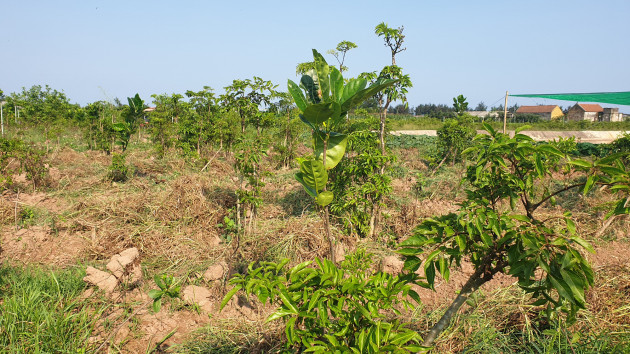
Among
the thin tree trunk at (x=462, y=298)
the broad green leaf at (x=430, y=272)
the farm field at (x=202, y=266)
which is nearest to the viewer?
the broad green leaf at (x=430, y=272)

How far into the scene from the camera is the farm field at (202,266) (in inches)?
105

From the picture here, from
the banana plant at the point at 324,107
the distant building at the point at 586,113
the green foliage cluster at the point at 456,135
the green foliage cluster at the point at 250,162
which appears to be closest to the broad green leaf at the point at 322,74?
the banana plant at the point at 324,107

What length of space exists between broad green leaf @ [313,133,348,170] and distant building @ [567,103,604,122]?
46750mm

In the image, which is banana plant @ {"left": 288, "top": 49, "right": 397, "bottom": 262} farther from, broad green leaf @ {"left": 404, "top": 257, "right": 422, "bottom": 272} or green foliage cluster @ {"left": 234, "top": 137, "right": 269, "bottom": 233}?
green foliage cluster @ {"left": 234, "top": 137, "right": 269, "bottom": 233}

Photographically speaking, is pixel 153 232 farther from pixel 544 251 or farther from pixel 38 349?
pixel 544 251

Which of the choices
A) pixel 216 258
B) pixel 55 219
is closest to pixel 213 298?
pixel 216 258

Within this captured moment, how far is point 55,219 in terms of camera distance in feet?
16.4

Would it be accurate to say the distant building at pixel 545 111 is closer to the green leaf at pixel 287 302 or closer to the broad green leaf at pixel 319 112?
the broad green leaf at pixel 319 112

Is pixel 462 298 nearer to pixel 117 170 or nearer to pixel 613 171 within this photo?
pixel 613 171

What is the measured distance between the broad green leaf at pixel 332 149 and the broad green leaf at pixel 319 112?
0.32 ft

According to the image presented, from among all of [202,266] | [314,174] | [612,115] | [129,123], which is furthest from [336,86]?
[612,115]

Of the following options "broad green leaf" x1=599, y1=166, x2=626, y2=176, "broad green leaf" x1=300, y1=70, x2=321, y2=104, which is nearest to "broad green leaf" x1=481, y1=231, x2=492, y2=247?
"broad green leaf" x1=599, y1=166, x2=626, y2=176

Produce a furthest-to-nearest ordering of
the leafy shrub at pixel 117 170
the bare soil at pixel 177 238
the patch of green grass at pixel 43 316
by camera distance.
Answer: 1. the leafy shrub at pixel 117 170
2. the bare soil at pixel 177 238
3. the patch of green grass at pixel 43 316

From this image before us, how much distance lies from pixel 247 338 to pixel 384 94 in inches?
139
